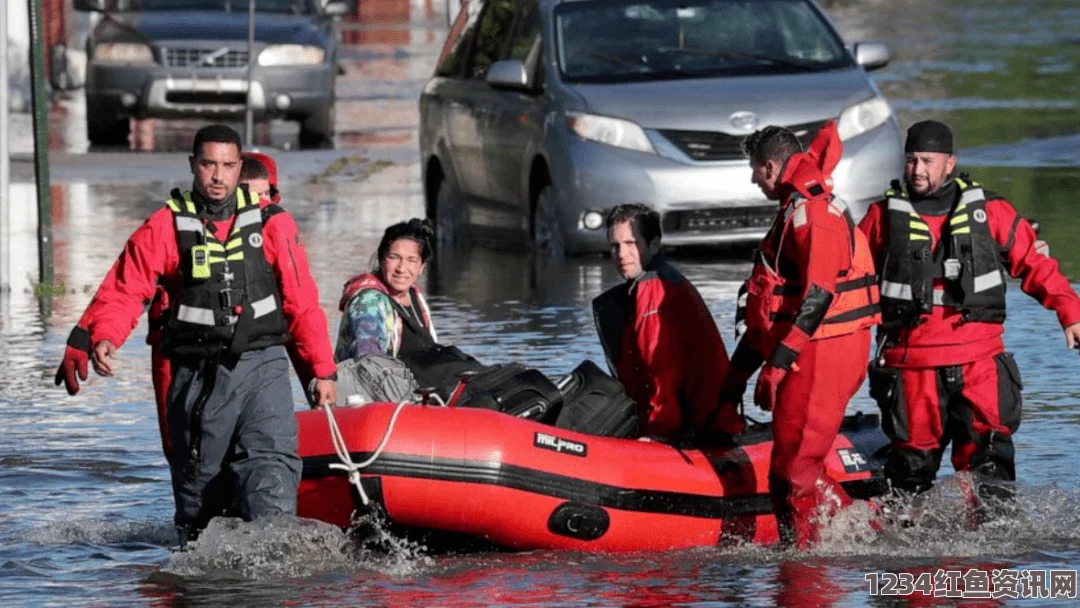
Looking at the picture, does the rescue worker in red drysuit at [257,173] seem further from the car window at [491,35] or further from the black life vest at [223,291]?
the car window at [491,35]

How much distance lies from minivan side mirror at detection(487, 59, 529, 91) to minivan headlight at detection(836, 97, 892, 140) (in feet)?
6.37

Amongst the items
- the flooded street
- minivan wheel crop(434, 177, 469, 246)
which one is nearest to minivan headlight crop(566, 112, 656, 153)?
the flooded street

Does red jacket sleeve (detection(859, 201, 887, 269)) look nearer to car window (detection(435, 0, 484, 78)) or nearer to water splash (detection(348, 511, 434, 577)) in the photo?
water splash (detection(348, 511, 434, 577))

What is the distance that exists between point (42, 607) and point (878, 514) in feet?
9.24

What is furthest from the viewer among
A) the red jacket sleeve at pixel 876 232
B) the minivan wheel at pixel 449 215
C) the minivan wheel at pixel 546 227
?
the minivan wheel at pixel 449 215

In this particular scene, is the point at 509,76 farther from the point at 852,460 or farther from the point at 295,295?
the point at 295,295

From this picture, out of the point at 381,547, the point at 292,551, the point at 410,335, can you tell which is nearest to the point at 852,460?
the point at 410,335

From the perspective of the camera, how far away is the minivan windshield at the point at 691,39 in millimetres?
16547

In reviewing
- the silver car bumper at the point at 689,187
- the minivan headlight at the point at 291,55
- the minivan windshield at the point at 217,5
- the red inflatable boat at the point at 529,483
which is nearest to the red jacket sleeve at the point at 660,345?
the red inflatable boat at the point at 529,483

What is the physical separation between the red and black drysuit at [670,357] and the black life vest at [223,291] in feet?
4.97

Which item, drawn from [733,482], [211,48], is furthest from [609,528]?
[211,48]

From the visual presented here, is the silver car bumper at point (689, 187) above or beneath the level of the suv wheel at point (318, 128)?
above

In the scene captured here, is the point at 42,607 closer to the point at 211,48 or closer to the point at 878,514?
the point at 878,514

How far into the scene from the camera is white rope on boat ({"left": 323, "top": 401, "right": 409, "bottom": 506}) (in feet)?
27.5
